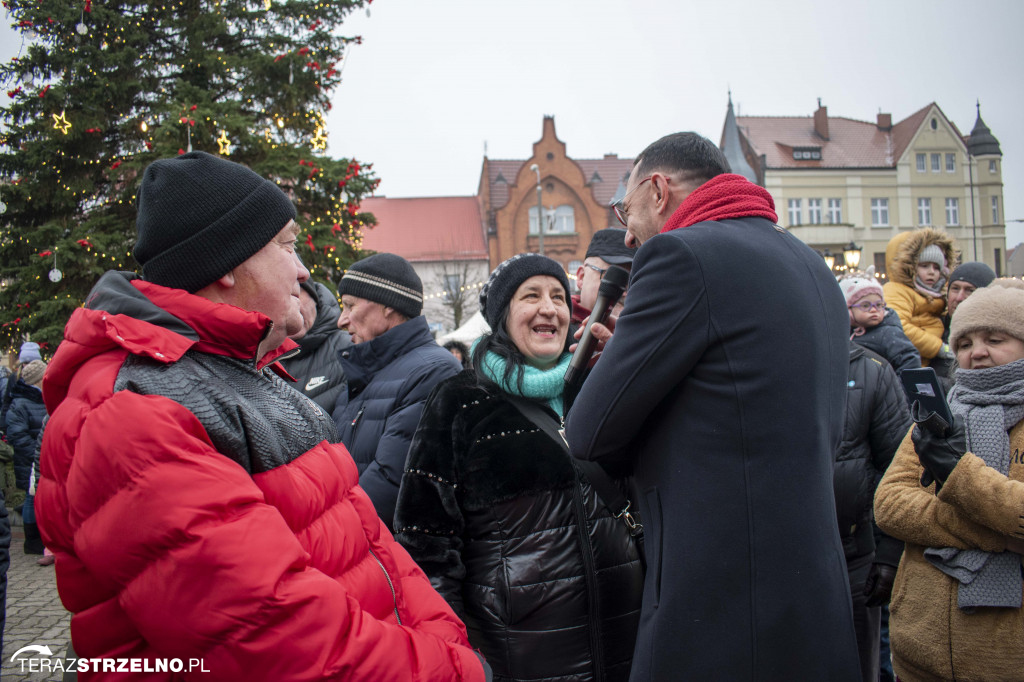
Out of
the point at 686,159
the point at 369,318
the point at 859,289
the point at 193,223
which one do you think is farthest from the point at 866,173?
the point at 193,223

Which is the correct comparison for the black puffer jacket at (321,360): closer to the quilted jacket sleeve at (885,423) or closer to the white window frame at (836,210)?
the quilted jacket sleeve at (885,423)

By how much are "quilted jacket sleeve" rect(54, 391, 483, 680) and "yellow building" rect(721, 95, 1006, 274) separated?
40.6 meters

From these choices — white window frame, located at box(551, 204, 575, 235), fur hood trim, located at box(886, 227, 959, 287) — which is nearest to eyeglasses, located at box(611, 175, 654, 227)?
fur hood trim, located at box(886, 227, 959, 287)

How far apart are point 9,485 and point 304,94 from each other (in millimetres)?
7645

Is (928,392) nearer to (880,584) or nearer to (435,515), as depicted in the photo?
(880,584)

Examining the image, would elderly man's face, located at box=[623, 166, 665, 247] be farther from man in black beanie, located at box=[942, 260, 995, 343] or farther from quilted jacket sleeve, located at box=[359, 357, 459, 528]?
man in black beanie, located at box=[942, 260, 995, 343]

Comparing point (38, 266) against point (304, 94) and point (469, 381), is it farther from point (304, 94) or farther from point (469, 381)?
point (469, 381)

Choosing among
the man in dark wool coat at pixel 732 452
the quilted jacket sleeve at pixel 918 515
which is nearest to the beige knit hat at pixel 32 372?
the man in dark wool coat at pixel 732 452

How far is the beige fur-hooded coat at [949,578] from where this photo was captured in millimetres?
2301

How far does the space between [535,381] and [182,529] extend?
151cm

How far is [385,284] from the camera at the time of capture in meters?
3.70

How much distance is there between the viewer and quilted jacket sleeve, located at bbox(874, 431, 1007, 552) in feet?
7.98

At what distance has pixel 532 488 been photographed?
7.72ft

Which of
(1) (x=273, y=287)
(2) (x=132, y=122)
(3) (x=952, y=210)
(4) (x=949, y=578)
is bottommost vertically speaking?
(4) (x=949, y=578)
